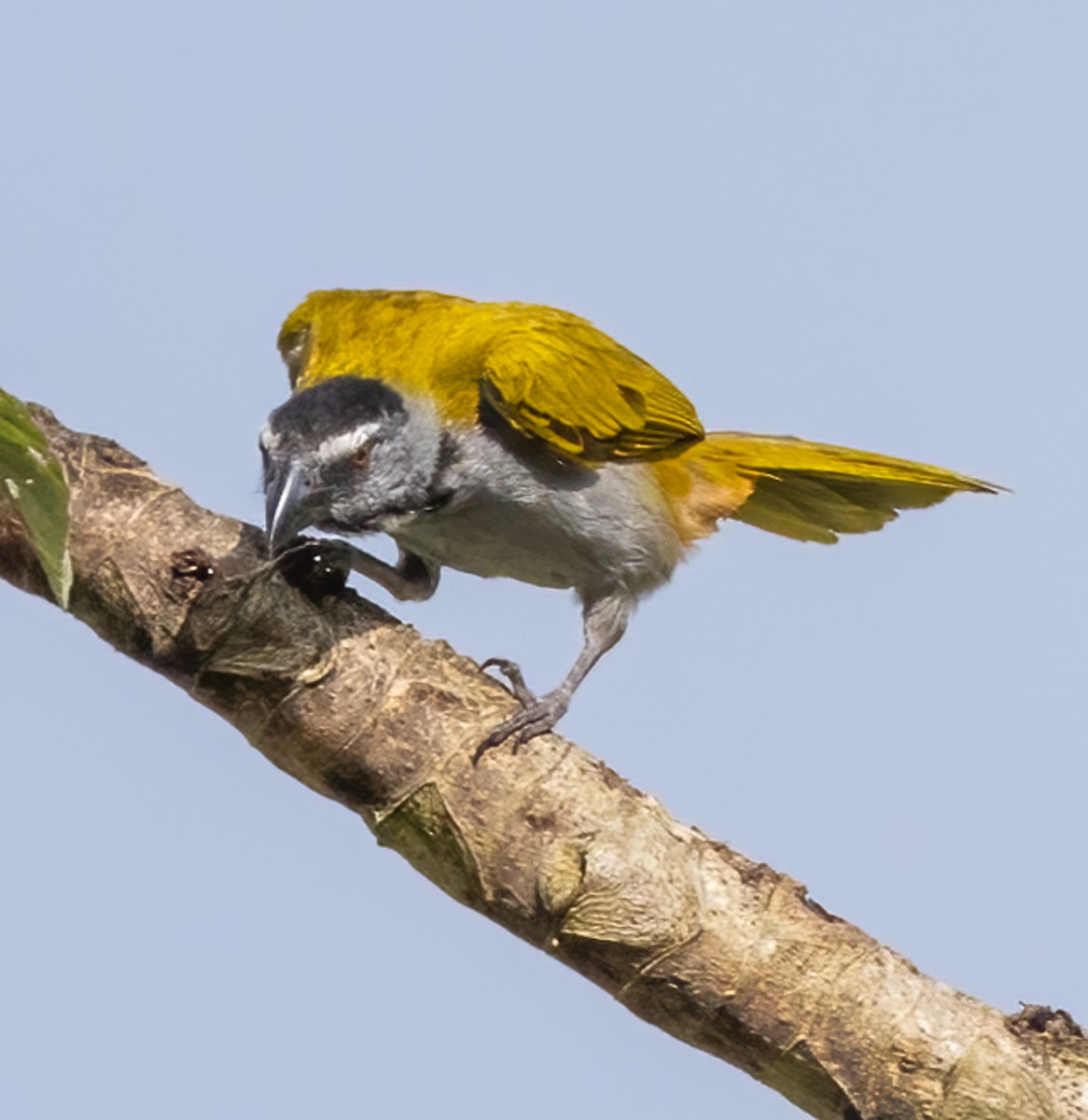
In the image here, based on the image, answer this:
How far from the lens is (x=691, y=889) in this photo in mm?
4102

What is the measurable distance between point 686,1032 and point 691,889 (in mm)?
385

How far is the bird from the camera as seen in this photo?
4.92 metres

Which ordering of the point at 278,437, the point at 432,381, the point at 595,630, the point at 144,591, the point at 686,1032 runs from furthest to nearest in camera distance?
the point at 595,630 → the point at 432,381 → the point at 278,437 → the point at 686,1032 → the point at 144,591

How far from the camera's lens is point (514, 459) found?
5.34 m

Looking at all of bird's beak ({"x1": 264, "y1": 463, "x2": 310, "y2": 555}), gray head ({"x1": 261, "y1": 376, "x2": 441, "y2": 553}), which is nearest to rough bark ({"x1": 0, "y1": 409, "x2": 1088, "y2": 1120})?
bird's beak ({"x1": 264, "y1": 463, "x2": 310, "y2": 555})

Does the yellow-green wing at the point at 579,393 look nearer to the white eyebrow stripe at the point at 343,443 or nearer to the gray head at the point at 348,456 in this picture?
the gray head at the point at 348,456

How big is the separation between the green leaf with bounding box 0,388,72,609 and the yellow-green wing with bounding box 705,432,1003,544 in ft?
13.5

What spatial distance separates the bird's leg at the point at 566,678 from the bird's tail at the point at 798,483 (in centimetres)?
44

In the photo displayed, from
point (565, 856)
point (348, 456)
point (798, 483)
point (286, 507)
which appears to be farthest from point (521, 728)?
point (798, 483)

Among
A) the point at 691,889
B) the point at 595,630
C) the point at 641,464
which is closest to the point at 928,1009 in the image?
the point at 691,889

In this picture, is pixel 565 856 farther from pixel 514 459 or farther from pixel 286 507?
pixel 514 459

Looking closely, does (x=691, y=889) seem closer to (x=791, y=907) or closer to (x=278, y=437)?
(x=791, y=907)

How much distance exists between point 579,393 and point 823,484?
1306 mm

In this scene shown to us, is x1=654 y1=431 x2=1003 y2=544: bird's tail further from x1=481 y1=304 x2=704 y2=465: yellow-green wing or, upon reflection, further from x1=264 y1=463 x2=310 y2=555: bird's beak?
x1=264 y1=463 x2=310 y2=555: bird's beak
